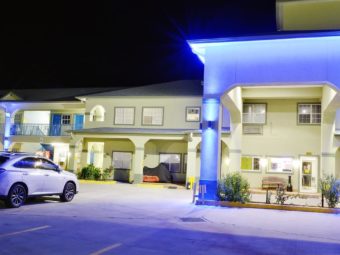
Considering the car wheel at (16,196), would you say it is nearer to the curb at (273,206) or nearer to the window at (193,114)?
the curb at (273,206)

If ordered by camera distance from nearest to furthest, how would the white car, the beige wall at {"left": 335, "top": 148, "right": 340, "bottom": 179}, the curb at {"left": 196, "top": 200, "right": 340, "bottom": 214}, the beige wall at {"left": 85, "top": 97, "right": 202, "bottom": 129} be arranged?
1. the white car
2. the curb at {"left": 196, "top": 200, "right": 340, "bottom": 214}
3. the beige wall at {"left": 335, "top": 148, "right": 340, "bottom": 179}
4. the beige wall at {"left": 85, "top": 97, "right": 202, "bottom": 129}

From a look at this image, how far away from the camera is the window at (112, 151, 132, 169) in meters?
30.5

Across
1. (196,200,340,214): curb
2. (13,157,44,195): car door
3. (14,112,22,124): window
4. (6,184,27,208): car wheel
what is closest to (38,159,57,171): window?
(13,157,44,195): car door

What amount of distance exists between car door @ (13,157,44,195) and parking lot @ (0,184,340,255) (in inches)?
23.7

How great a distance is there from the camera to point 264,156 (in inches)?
1016

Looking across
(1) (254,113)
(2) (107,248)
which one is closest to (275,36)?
(2) (107,248)

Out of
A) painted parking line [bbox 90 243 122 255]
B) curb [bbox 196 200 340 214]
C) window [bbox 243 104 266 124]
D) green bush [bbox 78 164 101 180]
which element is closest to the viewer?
painted parking line [bbox 90 243 122 255]

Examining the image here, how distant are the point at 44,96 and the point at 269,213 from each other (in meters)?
25.7

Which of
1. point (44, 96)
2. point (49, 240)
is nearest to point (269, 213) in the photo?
point (49, 240)

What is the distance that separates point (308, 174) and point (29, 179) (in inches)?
700

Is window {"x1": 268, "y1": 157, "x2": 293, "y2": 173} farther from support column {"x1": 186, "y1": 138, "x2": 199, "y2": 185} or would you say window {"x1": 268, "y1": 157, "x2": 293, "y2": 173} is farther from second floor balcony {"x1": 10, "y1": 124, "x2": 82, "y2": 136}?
second floor balcony {"x1": 10, "y1": 124, "x2": 82, "y2": 136}

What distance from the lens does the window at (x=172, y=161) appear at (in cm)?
2955

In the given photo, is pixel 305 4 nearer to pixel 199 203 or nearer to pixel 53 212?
pixel 53 212

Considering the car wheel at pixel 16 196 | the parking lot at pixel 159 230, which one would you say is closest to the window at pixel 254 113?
the parking lot at pixel 159 230
